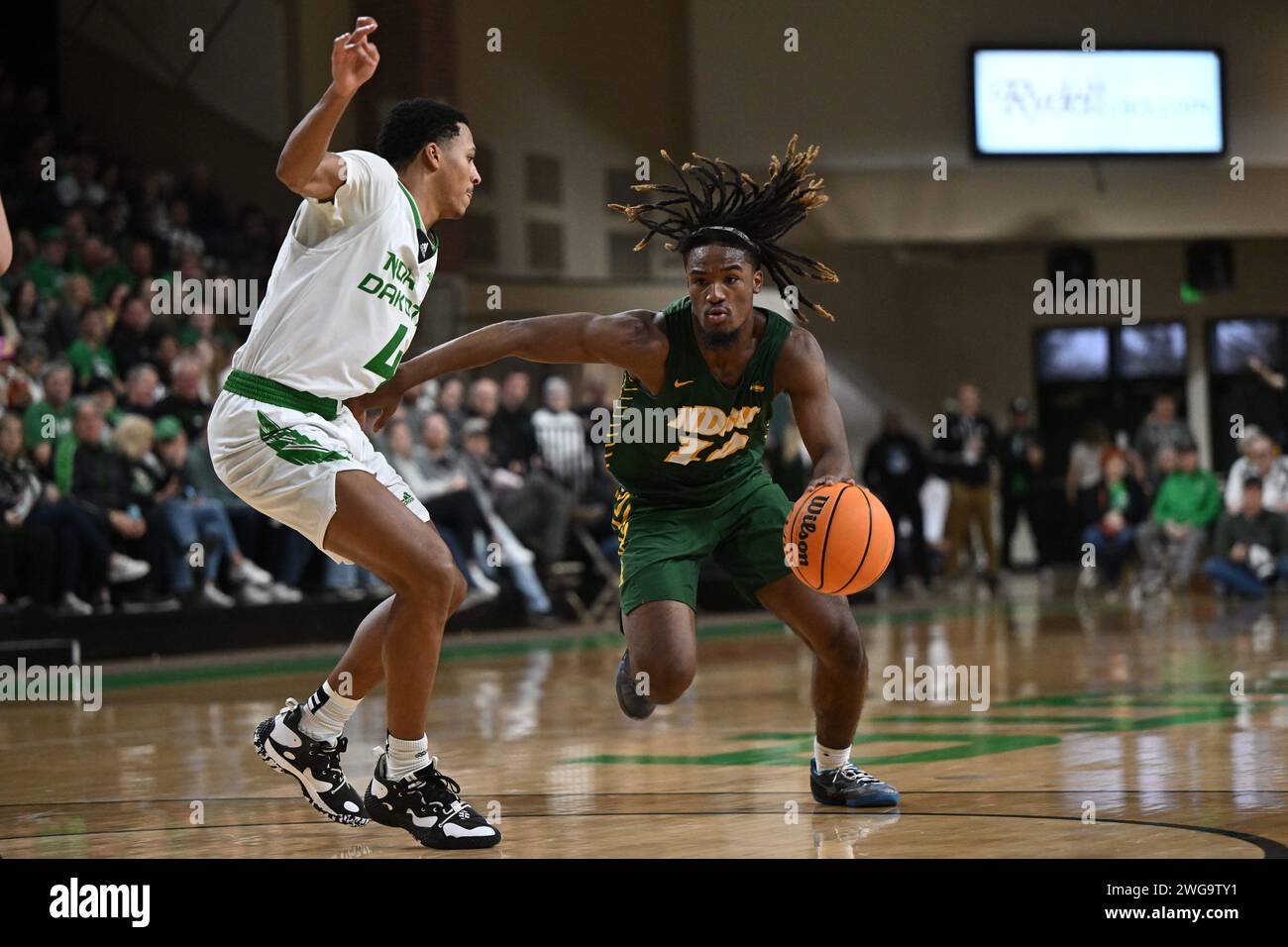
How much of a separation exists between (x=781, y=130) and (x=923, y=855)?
15.0 meters

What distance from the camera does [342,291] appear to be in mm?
4570

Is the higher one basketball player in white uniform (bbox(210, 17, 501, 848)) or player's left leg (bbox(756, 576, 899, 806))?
basketball player in white uniform (bbox(210, 17, 501, 848))

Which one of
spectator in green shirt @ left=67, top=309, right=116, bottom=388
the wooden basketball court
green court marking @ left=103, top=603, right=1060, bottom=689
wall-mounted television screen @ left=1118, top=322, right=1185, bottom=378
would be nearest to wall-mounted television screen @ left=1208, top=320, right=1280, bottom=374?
wall-mounted television screen @ left=1118, top=322, right=1185, bottom=378

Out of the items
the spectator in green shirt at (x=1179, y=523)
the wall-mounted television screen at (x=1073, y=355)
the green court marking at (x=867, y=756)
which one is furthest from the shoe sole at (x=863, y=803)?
the wall-mounted television screen at (x=1073, y=355)

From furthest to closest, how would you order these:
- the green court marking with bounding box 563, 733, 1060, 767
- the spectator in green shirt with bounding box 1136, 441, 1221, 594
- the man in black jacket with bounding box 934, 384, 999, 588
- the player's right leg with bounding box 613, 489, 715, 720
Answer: the man in black jacket with bounding box 934, 384, 999, 588, the spectator in green shirt with bounding box 1136, 441, 1221, 594, the green court marking with bounding box 563, 733, 1060, 767, the player's right leg with bounding box 613, 489, 715, 720

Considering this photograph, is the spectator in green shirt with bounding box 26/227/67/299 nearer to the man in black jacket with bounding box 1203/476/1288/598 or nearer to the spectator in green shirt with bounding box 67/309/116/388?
the spectator in green shirt with bounding box 67/309/116/388

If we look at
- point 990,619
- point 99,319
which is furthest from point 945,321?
point 99,319

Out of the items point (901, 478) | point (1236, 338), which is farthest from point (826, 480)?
point (1236, 338)

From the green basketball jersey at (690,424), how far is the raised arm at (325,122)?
1.31 meters

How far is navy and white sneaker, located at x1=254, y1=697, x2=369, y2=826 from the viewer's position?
492 cm

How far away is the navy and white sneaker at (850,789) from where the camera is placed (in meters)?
5.07

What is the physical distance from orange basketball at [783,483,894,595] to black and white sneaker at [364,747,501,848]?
110cm

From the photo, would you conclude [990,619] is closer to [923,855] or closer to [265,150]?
[265,150]

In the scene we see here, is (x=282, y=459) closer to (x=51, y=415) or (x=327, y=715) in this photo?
(x=327, y=715)
